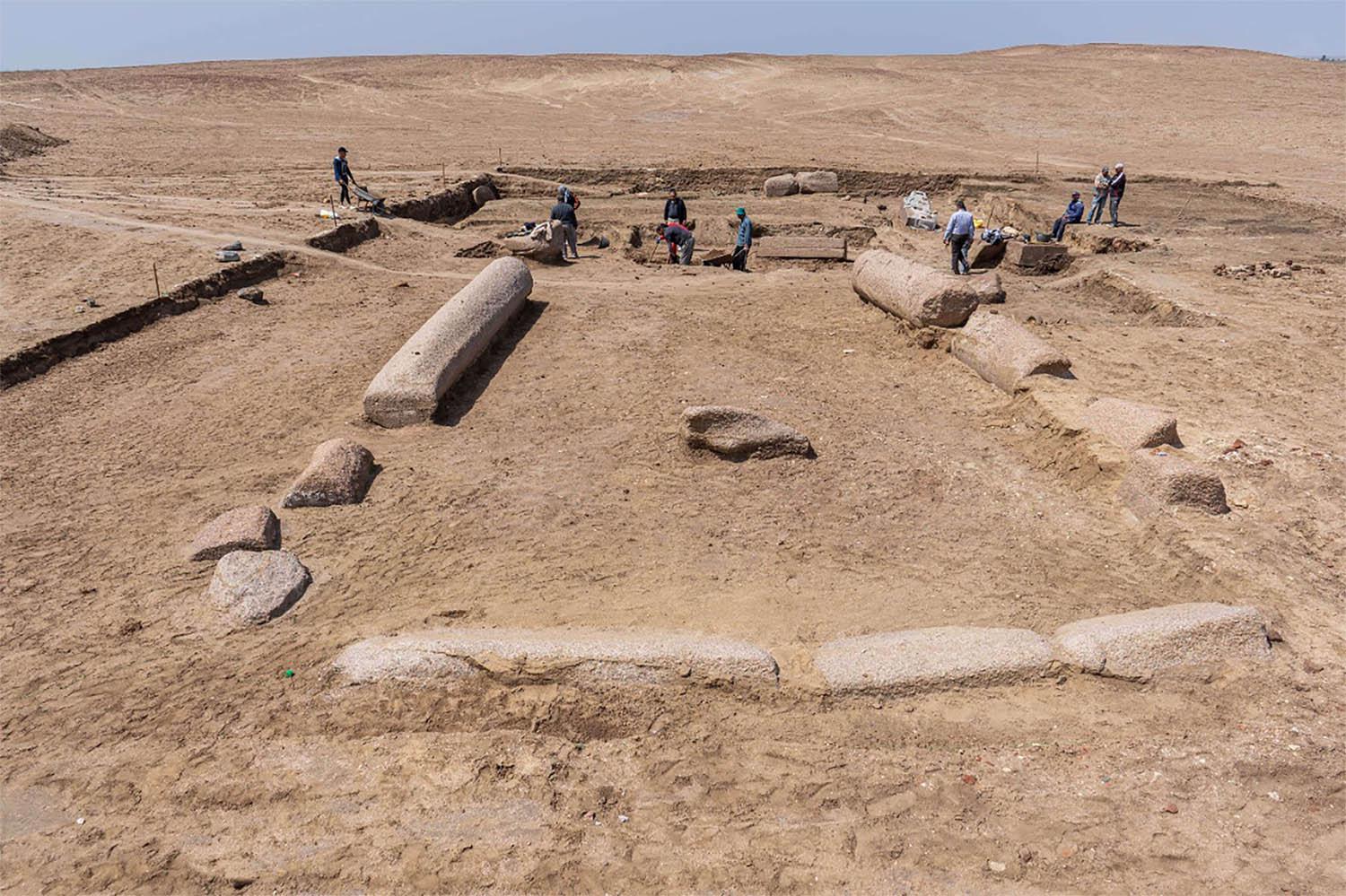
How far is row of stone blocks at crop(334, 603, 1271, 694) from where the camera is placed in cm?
447

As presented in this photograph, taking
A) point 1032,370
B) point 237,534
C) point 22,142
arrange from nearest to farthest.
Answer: point 237,534 < point 1032,370 < point 22,142

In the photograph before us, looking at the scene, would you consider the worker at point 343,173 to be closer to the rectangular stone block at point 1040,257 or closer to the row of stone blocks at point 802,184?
the row of stone blocks at point 802,184

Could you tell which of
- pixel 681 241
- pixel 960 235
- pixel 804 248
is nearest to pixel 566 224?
pixel 681 241

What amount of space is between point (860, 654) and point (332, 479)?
4.21m

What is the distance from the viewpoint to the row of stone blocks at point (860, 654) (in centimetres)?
447

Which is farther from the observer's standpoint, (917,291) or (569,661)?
(917,291)

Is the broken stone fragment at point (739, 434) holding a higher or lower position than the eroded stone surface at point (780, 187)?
lower

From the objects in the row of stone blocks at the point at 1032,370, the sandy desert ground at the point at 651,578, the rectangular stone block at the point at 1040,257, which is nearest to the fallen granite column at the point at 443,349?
the sandy desert ground at the point at 651,578

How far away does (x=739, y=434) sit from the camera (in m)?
6.98

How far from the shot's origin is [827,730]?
4.29 metres

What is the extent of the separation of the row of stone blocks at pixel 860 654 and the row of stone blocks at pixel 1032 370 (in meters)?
1.46

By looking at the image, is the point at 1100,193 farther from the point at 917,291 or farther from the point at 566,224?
the point at 566,224

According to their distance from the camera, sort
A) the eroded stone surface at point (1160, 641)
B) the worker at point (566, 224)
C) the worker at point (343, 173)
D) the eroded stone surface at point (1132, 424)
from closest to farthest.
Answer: the eroded stone surface at point (1160, 641) → the eroded stone surface at point (1132, 424) → the worker at point (566, 224) → the worker at point (343, 173)

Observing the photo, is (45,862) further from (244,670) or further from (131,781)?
(244,670)
